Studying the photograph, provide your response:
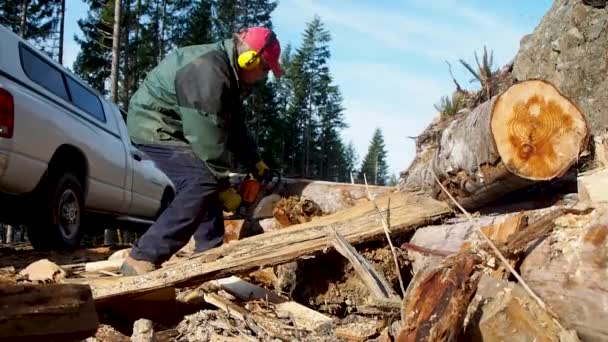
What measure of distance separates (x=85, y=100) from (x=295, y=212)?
2.96 metres

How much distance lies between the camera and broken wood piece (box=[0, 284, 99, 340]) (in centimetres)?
219

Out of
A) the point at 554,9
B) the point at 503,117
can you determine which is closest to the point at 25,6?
the point at 554,9

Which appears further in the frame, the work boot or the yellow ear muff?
the yellow ear muff

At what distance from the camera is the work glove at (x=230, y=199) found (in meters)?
5.00

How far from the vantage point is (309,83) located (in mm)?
54219

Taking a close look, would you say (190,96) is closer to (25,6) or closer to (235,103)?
(235,103)

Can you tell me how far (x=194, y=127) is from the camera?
14.6ft

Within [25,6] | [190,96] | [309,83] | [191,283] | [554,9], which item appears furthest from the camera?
[309,83]

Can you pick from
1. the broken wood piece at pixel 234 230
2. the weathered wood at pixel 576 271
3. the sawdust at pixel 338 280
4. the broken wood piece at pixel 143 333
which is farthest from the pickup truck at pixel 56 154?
the weathered wood at pixel 576 271

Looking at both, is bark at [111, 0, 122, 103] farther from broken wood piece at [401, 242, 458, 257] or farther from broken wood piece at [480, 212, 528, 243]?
broken wood piece at [480, 212, 528, 243]

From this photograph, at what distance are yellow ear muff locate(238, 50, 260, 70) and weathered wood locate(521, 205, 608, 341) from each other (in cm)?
254

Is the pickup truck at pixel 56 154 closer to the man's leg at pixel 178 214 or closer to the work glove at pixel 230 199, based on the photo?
the man's leg at pixel 178 214

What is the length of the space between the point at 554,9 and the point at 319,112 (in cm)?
4712

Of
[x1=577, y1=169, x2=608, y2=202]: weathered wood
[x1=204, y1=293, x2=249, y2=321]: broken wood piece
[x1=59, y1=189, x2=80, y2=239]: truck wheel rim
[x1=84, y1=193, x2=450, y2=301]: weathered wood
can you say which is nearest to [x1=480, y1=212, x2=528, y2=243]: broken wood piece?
[x1=577, y1=169, x2=608, y2=202]: weathered wood
